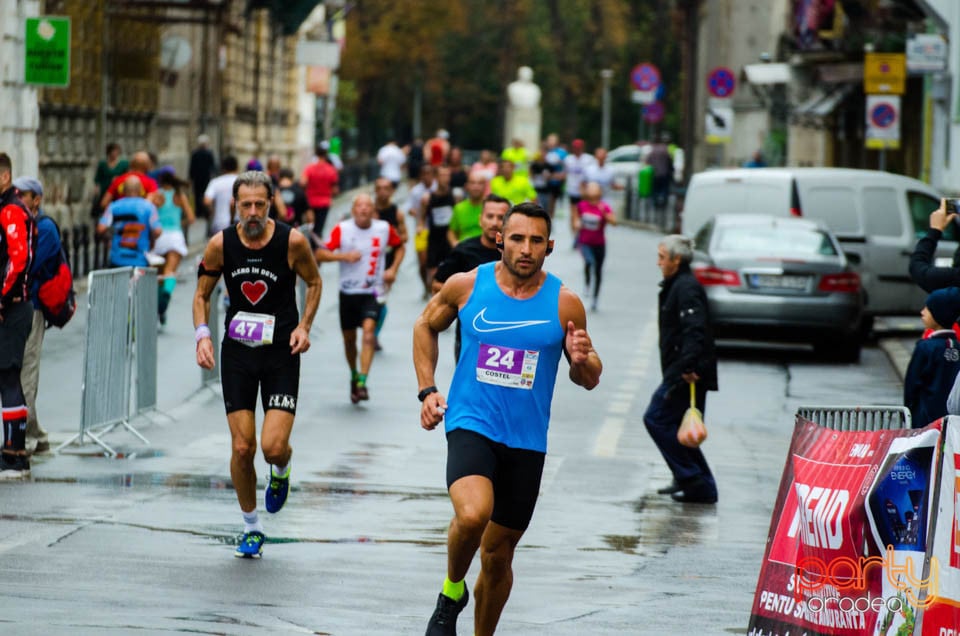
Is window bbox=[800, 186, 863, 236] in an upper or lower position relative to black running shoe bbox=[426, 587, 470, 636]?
upper

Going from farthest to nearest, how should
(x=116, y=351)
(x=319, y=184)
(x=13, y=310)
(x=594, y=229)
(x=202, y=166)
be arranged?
(x=202, y=166) → (x=319, y=184) → (x=594, y=229) → (x=116, y=351) → (x=13, y=310)

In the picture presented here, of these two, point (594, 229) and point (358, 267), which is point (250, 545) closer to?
point (358, 267)

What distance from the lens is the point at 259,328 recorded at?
384 inches

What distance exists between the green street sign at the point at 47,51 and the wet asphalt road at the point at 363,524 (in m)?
6.77

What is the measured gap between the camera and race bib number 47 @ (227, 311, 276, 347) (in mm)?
9742

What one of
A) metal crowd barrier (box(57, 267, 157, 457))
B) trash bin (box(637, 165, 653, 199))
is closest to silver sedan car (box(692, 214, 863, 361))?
metal crowd barrier (box(57, 267, 157, 457))

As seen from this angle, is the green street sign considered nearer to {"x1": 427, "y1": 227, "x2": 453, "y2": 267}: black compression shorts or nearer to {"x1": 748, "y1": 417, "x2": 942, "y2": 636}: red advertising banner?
{"x1": 427, "y1": 227, "x2": 453, "y2": 267}: black compression shorts

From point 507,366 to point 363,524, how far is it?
11.6ft

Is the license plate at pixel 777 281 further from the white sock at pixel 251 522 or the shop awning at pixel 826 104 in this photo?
the shop awning at pixel 826 104

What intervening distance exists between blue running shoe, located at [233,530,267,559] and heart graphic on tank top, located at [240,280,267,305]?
109cm

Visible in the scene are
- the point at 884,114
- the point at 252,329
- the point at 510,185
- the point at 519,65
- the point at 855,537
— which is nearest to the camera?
the point at 855,537

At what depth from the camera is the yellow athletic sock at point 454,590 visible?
731 centimetres

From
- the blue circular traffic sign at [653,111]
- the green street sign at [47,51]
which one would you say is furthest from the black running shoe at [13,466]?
the blue circular traffic sign at [653,111]

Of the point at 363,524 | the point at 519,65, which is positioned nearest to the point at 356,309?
the point at 363,524
